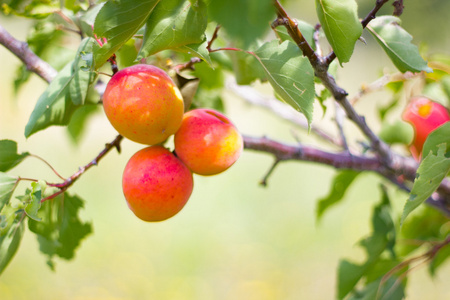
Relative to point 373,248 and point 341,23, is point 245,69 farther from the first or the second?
point 373,248

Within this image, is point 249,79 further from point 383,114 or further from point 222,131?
point 383,114

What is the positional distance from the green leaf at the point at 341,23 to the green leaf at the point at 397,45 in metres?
0.11

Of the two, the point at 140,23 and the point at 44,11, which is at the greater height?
the point at 140,23

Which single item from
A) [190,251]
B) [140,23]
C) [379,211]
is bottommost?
[190,251]

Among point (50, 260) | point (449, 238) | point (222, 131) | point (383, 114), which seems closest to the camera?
point (222, 131)

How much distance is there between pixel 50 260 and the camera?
0.66 metres

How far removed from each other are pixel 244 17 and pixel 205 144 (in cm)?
24

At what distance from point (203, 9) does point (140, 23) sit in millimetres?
63

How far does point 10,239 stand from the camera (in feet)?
1.77

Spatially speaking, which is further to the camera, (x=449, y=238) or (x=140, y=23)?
(x=449, y=238)

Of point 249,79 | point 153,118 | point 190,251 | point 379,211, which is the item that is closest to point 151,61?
point 249,79

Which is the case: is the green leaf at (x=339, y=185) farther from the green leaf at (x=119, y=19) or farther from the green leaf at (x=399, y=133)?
the green leaf at (x=119, y=19)

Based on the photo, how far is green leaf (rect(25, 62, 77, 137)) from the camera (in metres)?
0.54

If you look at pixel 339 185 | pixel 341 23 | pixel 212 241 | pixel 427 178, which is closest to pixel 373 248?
pixel 339 185
